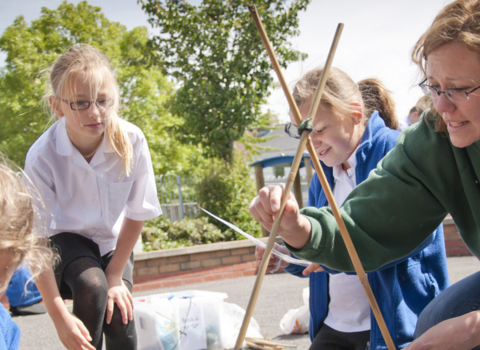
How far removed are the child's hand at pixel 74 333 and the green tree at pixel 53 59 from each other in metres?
9.38

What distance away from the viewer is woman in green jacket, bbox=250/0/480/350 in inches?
47.3

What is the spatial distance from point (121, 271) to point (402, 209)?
1.30 m

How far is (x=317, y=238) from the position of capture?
139 centimetres

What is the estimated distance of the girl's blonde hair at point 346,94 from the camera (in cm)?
205

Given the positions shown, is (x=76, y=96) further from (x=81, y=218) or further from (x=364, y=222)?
(x=364, y=222)

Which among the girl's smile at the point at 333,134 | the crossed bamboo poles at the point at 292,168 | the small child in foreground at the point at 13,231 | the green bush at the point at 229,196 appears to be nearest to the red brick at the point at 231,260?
the green bush at the point at 229,196

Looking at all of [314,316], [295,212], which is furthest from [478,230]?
[314,316]

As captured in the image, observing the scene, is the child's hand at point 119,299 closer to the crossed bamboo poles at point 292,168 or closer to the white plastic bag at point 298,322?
the crossed bamboo poles at point 292,168

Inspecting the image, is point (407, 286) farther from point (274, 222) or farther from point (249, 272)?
point (249, 272)

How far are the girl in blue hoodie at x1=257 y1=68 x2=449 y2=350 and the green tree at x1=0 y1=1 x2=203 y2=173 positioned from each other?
9018 millimetres

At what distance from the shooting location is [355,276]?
208 cm

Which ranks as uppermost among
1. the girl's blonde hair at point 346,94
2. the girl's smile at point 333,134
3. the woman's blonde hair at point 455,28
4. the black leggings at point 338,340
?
the woman's blonde hair at point 455,28

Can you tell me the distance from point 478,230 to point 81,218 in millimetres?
1636

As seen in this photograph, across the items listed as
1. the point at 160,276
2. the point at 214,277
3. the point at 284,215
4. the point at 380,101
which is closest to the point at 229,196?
the point at 214,277
